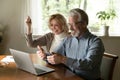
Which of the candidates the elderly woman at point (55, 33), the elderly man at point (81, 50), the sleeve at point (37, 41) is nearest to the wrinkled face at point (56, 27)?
the elderly woman at point (55, 33)

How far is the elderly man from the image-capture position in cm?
166

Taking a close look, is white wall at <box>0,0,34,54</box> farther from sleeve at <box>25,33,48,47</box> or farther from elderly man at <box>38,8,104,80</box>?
elderly man at <box>38,8,104,80</box>

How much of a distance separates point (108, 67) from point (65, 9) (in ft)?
5.12

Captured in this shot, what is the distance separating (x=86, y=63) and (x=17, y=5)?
1.85m

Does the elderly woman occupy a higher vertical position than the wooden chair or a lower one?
higher

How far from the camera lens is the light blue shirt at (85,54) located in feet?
5.47

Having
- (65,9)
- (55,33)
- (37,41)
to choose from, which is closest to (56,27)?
(55,33)

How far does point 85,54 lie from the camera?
1.87 metres

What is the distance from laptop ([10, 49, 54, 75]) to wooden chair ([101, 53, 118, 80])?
535 mm

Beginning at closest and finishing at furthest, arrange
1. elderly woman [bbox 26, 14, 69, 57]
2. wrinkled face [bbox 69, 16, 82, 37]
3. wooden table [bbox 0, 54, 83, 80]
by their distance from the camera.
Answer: wooden table [bbox 0, 54, 83, 80]
wrinkled face [bbox 69, 16, 82, 37]
elderly woman [bbox 26, 14, 69, 57]

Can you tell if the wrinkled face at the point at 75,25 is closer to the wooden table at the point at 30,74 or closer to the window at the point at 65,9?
the wooden table at the point at 30,74

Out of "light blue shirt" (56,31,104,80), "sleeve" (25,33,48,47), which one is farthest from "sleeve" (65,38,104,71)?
"sleeve" (25,33,48,47)

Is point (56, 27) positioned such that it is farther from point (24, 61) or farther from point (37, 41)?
point (24, 61)

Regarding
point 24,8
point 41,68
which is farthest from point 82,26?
point 24,8
